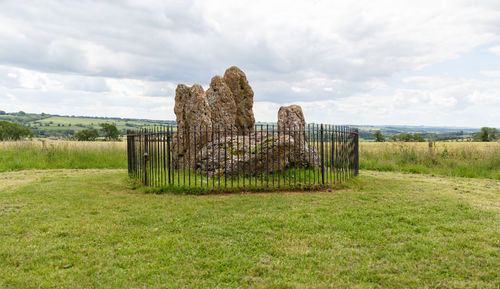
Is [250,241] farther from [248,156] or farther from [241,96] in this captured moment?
[241,96]

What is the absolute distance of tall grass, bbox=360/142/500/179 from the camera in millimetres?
15414

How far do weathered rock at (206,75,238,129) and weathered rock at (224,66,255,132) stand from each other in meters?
0.72

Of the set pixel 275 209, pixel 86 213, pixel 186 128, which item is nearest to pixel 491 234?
pixel 275 209

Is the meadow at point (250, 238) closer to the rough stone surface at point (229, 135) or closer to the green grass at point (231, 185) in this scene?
the green grass at point (231, 185)

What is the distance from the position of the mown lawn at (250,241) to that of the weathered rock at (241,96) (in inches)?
261

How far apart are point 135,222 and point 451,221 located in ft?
21.3

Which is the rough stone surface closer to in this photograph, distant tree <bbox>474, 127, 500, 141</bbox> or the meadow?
the meadow

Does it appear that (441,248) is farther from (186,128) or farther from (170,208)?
(186,128)

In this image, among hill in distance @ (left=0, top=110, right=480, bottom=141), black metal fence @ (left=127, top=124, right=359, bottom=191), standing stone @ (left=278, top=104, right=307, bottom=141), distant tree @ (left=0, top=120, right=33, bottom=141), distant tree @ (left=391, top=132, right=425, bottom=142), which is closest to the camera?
black metal fence @ (left=127, top=124, right=359, bottom=191)

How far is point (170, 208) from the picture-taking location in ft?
26.0

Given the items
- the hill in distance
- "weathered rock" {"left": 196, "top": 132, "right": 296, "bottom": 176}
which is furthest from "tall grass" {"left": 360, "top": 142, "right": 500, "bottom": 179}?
the hill in distance

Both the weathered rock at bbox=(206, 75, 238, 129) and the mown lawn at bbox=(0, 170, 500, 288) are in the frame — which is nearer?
the mown lawn at bbox=(0, 170, 500, 288)

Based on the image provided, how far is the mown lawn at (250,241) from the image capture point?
4.35 meters

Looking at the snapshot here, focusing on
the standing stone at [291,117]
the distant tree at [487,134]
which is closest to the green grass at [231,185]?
the standing stone at [291,117]
